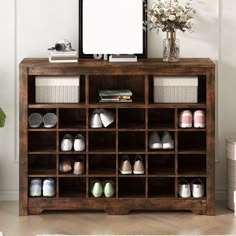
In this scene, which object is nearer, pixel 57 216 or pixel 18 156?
pixel 57 216

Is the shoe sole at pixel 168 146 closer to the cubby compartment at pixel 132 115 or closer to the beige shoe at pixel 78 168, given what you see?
the cubby compartment at pixel 132 115

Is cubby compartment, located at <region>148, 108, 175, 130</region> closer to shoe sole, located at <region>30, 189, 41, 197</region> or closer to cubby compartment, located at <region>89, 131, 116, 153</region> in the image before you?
cubby compartment, located at <region>89, 131, 116, 153</region>

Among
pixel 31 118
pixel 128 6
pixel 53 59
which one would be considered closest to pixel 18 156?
pixel 31 118

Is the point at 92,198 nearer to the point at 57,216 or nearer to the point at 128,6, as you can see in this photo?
the point at 57,216

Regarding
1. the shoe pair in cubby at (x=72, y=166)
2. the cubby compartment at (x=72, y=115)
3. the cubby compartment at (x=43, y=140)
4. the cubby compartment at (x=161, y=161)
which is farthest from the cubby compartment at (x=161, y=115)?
the cubby compartment at (x=43, y=140)

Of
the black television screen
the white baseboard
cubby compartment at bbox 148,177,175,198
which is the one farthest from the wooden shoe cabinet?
the white baseboard

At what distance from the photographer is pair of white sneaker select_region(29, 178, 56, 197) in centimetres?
482

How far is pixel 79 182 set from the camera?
5.12 meters

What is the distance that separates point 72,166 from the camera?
491 centimetres

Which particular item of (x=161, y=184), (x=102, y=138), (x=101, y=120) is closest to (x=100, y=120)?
(x=101, y=120)

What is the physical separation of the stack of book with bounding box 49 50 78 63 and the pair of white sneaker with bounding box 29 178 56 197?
0.77 meters

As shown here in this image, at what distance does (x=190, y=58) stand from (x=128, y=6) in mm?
547

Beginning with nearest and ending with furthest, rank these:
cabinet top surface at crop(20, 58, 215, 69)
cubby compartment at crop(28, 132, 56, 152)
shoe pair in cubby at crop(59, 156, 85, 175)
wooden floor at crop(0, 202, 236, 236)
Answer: wooden floor at crop(0, 202, 236, 236) < cabinet top surface at crop(20, 58, 215, 69) < shoe pair in cubby at crop(59, 156, 85, 175) < cubby compartment at crop(28, 132, 56, 152)

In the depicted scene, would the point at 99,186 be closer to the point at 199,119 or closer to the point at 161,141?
the point at 161,141
